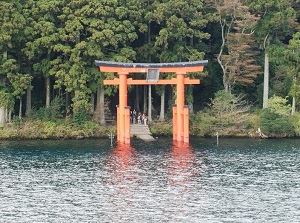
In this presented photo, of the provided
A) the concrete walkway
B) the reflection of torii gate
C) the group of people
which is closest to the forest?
the group of people

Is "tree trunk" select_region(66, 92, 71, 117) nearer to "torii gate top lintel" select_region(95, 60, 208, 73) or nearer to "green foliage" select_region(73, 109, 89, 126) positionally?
"green foliage" select_region(73, 109, 89, 126)

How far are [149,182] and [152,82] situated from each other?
2245cm

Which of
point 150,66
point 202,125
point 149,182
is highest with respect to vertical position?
point 150,66

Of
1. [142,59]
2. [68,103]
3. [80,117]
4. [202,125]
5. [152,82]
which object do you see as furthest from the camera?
[142,59]

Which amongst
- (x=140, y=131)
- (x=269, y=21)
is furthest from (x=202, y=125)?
(x=269, y=21)

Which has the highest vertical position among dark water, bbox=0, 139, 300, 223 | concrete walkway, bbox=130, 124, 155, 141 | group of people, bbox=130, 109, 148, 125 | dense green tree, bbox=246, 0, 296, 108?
dense green tree, bbox=246, 0, 296, 108

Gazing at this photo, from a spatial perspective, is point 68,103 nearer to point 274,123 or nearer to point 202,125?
point 202,125

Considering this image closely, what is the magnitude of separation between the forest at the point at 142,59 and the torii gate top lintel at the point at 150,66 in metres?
3.96

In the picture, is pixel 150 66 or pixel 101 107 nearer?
pixel 150 66

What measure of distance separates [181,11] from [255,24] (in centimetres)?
663

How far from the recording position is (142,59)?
270ft

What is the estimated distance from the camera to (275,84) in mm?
82312

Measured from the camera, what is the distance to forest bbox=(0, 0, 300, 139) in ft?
249

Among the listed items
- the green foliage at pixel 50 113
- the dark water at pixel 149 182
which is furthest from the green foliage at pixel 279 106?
the green foliage at pixel 50 113
